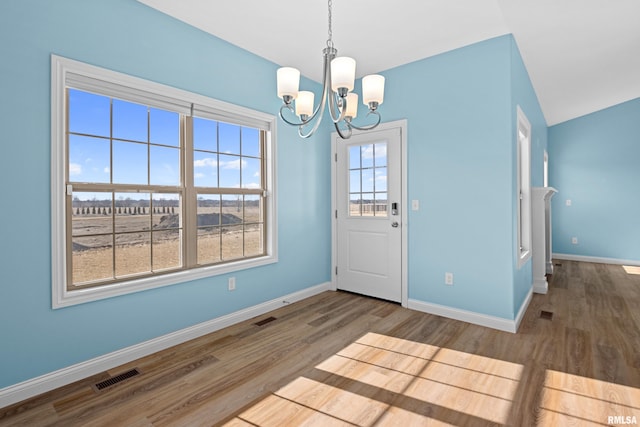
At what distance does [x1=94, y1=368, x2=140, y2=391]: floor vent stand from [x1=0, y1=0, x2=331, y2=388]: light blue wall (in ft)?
0.67

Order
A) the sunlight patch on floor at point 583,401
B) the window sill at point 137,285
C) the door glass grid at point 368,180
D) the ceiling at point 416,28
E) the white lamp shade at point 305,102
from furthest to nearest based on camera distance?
the door glass grid at point 368,180 < the ceiling at point 416,28 < the white lamp shade at point 305,102 < the window sill at point 137,285 < the sunlight patch on floor at point 583,401

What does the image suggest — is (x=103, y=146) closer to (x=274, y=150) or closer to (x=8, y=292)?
(x=8, y=292)

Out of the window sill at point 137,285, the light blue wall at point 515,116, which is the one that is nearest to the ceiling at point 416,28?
the light blue wall at point 515,116

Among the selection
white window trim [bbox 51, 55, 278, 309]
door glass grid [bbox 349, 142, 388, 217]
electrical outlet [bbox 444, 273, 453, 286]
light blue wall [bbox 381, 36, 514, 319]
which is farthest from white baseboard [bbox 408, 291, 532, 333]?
white window trim [bbox 51, 55, 278, 309]

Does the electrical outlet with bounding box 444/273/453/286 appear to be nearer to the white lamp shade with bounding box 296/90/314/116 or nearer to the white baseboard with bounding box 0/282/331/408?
the white baseboard with bounding box 0/282/331/408

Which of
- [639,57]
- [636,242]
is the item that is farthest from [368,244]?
[636,242]

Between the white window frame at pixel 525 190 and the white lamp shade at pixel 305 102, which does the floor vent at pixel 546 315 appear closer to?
the white window frame at pixel 525 190

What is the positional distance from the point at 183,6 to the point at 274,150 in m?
1.46

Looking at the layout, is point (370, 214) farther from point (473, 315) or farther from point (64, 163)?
point (64, 163)

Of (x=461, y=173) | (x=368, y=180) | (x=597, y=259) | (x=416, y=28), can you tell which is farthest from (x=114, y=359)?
(x=597, y=259)

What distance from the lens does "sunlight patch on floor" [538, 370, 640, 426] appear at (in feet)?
5.64

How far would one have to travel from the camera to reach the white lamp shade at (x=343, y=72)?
1.83 metres

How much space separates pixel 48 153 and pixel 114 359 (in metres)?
1.45

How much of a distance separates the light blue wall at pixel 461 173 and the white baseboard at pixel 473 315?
5cm
